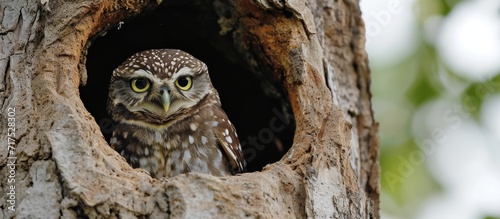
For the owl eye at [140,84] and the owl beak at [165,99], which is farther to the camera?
the owl eye at [140,84]

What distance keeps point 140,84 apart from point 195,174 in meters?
1.54

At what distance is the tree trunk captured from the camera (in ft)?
10.9

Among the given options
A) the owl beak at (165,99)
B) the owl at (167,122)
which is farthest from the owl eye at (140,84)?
the owl beak at (165,99)

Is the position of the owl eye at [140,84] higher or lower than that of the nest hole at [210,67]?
lower

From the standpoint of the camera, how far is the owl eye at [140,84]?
4.74 m

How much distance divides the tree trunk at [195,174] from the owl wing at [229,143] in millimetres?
478

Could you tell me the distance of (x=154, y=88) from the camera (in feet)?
15.4

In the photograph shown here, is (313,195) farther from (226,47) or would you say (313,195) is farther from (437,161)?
(437,161)

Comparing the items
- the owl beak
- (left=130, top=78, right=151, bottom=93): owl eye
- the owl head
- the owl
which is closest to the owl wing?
the owl

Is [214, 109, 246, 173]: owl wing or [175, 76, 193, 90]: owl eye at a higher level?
[175, 76, 193, 90]: owl eye

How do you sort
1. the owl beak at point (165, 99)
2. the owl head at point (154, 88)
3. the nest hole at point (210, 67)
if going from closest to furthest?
the owl beak at point (165, 99) → the owl head at point (154, 88) → the nest hole at point (210, 67)

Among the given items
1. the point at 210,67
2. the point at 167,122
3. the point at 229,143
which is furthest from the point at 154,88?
the point at 210,67

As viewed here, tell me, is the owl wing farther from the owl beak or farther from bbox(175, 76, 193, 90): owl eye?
the owl beak

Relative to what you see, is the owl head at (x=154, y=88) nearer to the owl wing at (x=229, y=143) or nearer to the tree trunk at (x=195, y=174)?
the owl wing at (x=229, y=143)
